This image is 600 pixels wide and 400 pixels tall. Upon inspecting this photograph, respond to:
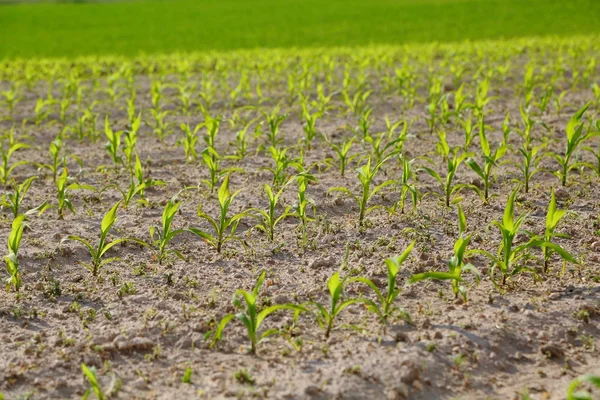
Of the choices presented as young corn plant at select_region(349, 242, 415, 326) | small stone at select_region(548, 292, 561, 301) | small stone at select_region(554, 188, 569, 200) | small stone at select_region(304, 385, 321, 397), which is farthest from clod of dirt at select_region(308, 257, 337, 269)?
small stone at select_region(554, 188, 569, 200)

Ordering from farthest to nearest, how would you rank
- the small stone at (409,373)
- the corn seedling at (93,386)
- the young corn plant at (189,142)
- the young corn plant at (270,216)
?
1. the young corn plant at (189,142)
2. the young corn plant at (270,216)
3. the small stone at (409,373)
4. the corn seedling at (93,386)

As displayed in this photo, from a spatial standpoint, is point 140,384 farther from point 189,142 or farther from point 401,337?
point 189,142

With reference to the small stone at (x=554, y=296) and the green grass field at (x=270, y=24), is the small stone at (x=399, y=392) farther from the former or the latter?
the green grass field at (x=270, y=24)

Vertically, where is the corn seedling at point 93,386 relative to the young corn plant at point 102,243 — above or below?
below

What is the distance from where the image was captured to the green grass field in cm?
2225

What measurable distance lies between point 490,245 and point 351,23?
25.3 m

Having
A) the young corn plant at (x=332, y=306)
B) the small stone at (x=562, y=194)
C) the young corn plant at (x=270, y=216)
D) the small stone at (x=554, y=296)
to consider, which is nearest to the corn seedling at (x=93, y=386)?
the young corn plant at (x=332, y=306)

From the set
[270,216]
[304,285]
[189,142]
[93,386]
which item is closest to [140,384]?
[93,386]

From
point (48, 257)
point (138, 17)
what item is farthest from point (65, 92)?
point (138, 17)

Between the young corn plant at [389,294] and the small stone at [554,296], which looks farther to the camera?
the small stone at [554,296]

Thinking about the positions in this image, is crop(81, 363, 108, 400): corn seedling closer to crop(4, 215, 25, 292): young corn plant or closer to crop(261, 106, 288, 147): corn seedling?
crop(4, 215, 25, 292): young corn plant

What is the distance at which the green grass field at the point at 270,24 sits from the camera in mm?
22250

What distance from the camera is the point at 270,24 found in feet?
94.3

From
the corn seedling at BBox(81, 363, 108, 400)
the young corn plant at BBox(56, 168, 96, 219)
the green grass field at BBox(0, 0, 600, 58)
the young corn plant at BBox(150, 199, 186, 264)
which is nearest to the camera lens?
the corn seedling at BBox(81, 363, 108, 400)
